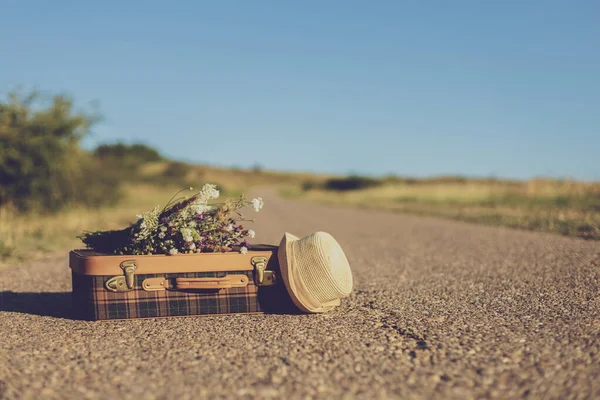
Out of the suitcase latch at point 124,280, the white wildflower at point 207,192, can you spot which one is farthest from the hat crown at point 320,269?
the suitcase latch at point 124,280

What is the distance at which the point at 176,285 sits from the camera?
13.6 ft

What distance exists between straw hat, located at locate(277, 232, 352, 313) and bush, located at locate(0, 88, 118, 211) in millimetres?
12126

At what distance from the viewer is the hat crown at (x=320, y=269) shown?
4.02 meters

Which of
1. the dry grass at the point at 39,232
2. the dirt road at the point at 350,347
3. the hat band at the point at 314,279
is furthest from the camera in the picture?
the dry grass at the point at 39,232

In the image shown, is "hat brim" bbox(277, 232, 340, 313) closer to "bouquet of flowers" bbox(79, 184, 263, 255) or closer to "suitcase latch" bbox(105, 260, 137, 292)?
"bouquet of flowers" bbox(79, 184, 263, 255)

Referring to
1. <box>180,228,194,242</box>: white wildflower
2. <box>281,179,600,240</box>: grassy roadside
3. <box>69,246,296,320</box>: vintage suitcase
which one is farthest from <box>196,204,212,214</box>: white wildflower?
<box>281,179,600,240</box>: grassy roadside

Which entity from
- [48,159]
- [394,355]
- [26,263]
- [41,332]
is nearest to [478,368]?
[394,355]

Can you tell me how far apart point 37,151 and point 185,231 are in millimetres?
11840

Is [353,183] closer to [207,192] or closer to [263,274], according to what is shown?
[207,192]

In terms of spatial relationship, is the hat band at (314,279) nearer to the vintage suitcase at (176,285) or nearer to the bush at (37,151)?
the vintage suitcase at (176,285)

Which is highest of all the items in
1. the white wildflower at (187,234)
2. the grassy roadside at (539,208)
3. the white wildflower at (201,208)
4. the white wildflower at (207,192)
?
the white wildflower at (207,192)

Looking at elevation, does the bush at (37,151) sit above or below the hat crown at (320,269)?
above

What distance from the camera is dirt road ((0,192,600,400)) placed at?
262 centimetres

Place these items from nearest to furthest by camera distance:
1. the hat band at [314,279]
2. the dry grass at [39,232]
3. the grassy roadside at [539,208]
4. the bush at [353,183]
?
the hat band at [314,279], the dry grass at [39,232], the grassy roadside at [539,208], the bush at [353,183]
